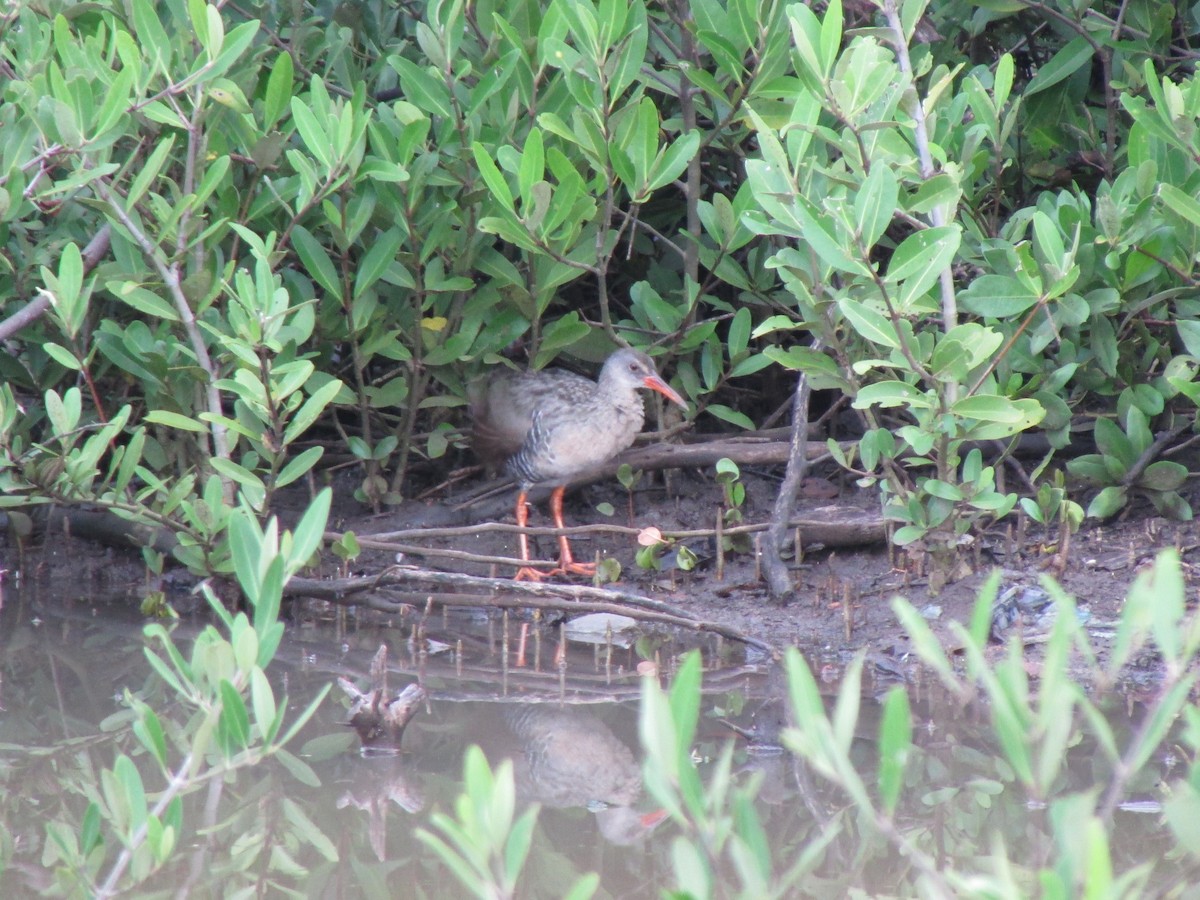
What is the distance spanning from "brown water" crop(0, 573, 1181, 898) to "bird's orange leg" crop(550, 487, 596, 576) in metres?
0.70

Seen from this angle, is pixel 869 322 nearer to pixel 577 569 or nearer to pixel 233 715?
pixel 577 569

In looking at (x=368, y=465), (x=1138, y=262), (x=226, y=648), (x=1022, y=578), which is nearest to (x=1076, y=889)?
(x=226, y=648)

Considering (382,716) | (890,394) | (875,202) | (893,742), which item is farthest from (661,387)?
(893,742)

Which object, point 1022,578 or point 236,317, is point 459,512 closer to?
point 236,317

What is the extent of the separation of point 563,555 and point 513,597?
68 cm

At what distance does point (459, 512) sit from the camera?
580 cm

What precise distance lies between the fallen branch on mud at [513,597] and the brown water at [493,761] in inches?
5.8

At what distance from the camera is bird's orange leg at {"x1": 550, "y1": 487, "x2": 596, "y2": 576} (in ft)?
17.3

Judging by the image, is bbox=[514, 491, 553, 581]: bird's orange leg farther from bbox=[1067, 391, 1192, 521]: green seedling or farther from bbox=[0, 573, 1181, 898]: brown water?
bbox=[1067, 391, 1192, 521]: green seedling

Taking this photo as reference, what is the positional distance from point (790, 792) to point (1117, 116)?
3562mm

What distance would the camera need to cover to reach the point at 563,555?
5422 mm

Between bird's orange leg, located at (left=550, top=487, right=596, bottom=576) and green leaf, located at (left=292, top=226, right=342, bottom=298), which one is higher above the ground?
green leaf, located at (left=292, top=226, right=342, bottom=298)

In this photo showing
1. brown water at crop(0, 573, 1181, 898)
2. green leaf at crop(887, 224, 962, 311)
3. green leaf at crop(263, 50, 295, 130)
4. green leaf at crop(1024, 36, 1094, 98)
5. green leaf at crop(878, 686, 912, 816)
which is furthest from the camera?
green leaf at crop(1024, 36, 1094, 98)

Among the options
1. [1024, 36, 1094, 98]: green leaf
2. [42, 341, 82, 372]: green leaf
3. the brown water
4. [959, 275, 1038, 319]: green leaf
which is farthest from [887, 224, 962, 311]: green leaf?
[42, 341, 82, 372]: green leaf
